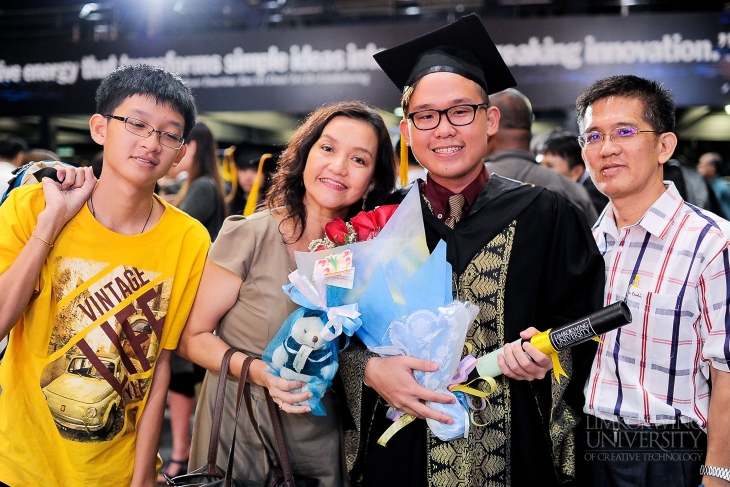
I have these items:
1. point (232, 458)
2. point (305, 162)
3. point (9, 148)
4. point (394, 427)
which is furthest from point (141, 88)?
point (9, 148)

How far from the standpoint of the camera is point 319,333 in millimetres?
1513

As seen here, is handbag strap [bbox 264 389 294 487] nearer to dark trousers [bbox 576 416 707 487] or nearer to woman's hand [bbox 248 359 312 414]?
woman's hand [bbox 248 359 312 414]

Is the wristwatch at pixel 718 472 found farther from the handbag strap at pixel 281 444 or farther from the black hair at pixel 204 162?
the black hair at pixel 204 162

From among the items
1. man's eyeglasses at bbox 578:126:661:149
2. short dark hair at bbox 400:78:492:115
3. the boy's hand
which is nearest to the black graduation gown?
man's eyeglasses at bbox 578:126:661:149

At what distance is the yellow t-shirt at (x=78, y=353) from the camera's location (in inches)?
63.6

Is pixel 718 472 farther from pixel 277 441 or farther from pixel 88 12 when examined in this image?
pixel 88 12

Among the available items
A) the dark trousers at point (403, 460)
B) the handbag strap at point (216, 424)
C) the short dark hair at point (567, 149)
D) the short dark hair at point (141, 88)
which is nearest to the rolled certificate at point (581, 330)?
the dark trousers at point (403, 460)

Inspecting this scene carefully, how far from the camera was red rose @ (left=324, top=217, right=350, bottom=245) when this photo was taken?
1678mm

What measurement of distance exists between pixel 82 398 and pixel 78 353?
11 centimetres

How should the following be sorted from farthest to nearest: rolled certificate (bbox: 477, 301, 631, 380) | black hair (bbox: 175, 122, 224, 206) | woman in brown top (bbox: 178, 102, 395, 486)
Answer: black hair (bbox: 175, 122, 224, 206) < woman in brown top (bbox: 178, 102, 395, 486) < rolled certificate (bbox: 477, 301, 631, 380)

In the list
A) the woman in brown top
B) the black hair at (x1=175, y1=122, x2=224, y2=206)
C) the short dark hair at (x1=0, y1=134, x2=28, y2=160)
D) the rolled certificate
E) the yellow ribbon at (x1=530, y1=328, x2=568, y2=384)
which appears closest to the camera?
the rolled certificate

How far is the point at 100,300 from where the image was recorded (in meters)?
1.67

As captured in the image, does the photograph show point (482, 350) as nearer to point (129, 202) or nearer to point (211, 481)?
point (211, 481)

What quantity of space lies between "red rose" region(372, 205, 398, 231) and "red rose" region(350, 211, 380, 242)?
1cm
